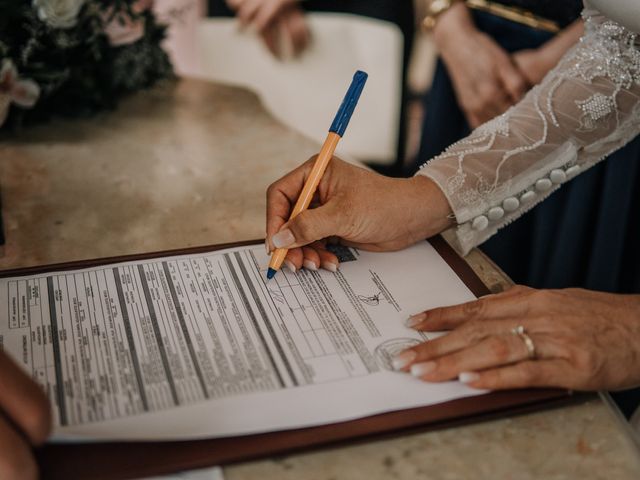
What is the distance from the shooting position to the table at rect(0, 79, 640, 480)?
593 mm

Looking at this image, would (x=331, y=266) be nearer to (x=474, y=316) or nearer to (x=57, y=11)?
(x=474, y=316)

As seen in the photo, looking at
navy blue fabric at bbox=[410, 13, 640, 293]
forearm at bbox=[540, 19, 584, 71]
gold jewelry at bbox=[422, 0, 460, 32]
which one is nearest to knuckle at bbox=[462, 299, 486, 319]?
navy blue fabric at bbox=[410, 13, 640, 293]

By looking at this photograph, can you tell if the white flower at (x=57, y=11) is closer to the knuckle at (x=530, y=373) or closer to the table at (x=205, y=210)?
the table at (x=205, y=210)

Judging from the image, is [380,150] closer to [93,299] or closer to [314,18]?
[314,18]

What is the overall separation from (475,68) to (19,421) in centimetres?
122

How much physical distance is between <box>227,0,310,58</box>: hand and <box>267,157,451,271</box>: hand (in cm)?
106

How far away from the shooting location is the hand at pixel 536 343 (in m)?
0.64

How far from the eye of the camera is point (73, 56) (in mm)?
1285

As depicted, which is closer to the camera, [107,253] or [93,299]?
[93,299]

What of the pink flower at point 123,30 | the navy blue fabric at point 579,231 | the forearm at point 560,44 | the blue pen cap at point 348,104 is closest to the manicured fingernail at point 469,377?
the blue pen cap at point 348,104

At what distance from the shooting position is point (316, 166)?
0.84m

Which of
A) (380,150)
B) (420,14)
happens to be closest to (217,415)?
(380,150)

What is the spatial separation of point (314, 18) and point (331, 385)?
1.41m

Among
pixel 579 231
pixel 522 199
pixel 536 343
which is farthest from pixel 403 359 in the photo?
pixel 579 231
